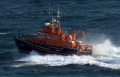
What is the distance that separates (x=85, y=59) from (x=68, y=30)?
21600 mm

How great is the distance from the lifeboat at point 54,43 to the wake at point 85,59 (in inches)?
33.9

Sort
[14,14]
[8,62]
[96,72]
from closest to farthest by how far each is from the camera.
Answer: [96,72], [8,62], [14,14]

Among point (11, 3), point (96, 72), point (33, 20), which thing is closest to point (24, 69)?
point (96, 72)

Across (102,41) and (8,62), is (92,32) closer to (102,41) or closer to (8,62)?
(102,41)

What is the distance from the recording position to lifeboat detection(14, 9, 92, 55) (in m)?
87.1

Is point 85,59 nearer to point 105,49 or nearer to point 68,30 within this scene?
point 105,49

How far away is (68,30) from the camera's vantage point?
106500 mm

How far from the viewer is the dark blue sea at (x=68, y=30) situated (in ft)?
266

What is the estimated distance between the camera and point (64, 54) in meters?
87.5

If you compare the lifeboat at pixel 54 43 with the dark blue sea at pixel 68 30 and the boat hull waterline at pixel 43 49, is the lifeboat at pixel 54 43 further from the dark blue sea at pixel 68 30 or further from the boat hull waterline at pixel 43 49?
the dark blue sea at pixel 68 30

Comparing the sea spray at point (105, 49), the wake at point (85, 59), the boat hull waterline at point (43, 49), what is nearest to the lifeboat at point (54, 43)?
the boat hull waterline at point (43, 49)

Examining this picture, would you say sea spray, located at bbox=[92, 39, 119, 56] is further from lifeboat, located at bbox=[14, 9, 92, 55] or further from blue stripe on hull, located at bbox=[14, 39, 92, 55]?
blue stripe on hull, located at bbox=[14, 39, 92, 55]

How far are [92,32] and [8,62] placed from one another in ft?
81.8

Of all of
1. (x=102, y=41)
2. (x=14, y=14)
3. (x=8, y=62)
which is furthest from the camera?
(x=14, y=14)
